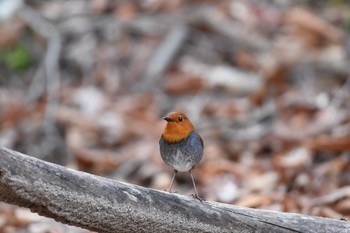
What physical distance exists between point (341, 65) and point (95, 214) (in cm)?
521

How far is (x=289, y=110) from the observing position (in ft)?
23.7

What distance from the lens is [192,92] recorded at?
8.27 m

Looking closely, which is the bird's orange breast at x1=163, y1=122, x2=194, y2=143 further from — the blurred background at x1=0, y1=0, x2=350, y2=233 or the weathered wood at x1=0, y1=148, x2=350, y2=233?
the blurred background at x1=0, y1=0, x2=350, y2=233

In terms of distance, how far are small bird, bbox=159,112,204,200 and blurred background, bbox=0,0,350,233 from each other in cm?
126

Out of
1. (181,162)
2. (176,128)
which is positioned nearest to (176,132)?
(176,128)

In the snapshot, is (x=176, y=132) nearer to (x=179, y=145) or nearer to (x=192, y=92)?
(x=179, y=145)

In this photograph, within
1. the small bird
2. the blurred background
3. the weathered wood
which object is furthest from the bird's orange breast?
the blurred background

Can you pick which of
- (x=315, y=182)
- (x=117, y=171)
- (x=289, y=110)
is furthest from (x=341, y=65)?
(x=117, y=171)

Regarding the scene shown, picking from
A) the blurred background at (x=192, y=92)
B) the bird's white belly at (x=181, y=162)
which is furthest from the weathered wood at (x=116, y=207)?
the blurred background at (x=192, y=92)

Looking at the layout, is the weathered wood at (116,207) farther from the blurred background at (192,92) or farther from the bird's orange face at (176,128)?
the blurred background at (192,92)

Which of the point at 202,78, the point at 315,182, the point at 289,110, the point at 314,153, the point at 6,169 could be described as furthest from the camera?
the point at 202,78

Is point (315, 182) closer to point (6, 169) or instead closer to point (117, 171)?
point (117, 171)

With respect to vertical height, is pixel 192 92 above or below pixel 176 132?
above

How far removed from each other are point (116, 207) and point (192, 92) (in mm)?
5292
